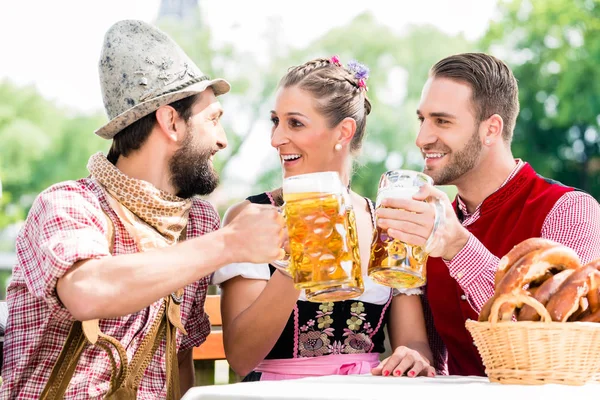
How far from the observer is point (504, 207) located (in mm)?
2947

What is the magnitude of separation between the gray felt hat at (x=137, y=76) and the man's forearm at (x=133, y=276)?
639mm

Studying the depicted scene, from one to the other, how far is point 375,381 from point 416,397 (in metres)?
0.33

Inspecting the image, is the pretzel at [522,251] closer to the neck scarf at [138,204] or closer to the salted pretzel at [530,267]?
the salted pretzel at [530,267]

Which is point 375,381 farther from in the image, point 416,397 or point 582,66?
point 582,66

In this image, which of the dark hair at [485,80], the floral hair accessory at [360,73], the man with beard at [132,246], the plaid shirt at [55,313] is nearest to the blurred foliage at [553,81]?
the dark hair at [485,80]

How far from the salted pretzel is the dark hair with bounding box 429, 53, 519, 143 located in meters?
1.40

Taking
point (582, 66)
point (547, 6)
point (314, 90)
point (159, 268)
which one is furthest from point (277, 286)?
point (547, 6)

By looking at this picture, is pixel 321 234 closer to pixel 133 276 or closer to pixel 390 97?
pixel 133 276

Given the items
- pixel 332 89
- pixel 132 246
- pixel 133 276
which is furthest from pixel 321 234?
pixel 332 89

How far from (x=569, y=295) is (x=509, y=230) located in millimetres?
1092

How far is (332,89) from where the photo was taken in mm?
3150

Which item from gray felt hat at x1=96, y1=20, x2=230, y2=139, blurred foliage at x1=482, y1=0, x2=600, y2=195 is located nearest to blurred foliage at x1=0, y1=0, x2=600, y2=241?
blurred foliage at x1=482, y1=0, x2=600, y2=195

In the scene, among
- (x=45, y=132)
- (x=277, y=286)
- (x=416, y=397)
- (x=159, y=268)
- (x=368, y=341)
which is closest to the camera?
(x=416, y=397)

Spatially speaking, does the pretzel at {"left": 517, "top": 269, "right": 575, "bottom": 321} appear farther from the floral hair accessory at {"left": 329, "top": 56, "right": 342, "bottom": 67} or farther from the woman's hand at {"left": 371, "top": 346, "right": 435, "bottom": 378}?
the floral hair accessory at {"left": 329, "top": 56, "right": 342, "bottom": 67}
